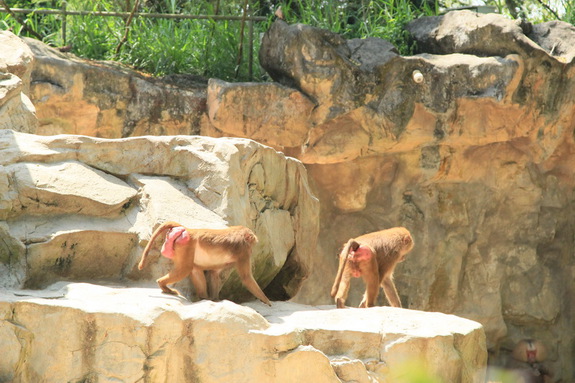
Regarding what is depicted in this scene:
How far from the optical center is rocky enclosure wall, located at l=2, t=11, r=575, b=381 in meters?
9.87

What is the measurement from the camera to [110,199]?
603 cm

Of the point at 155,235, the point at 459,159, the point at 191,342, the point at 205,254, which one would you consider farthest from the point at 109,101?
the point at 191,342

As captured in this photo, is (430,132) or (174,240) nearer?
(174,240)

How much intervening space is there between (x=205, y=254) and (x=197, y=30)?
5907 mm

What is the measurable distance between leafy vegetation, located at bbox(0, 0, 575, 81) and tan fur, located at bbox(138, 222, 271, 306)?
5236 millimetres

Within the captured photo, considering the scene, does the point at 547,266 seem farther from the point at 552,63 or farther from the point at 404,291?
the point at 552,63

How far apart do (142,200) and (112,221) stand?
263mm

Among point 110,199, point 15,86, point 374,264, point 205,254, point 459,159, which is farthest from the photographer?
point 459,159

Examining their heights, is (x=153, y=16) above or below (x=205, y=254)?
above

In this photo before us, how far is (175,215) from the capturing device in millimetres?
6055

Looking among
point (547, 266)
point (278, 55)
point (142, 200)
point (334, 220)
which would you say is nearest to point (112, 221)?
point (142, 200)

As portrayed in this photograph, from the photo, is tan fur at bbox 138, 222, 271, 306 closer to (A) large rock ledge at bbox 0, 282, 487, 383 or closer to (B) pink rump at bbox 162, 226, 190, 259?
(B) pink rump at bbox 162, 226, 190, 259

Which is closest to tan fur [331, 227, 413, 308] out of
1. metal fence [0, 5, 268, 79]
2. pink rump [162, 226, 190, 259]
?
pink rump [162, 226, 190, 259]

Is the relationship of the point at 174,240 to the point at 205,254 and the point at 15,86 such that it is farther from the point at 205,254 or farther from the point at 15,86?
the point at 15,86
